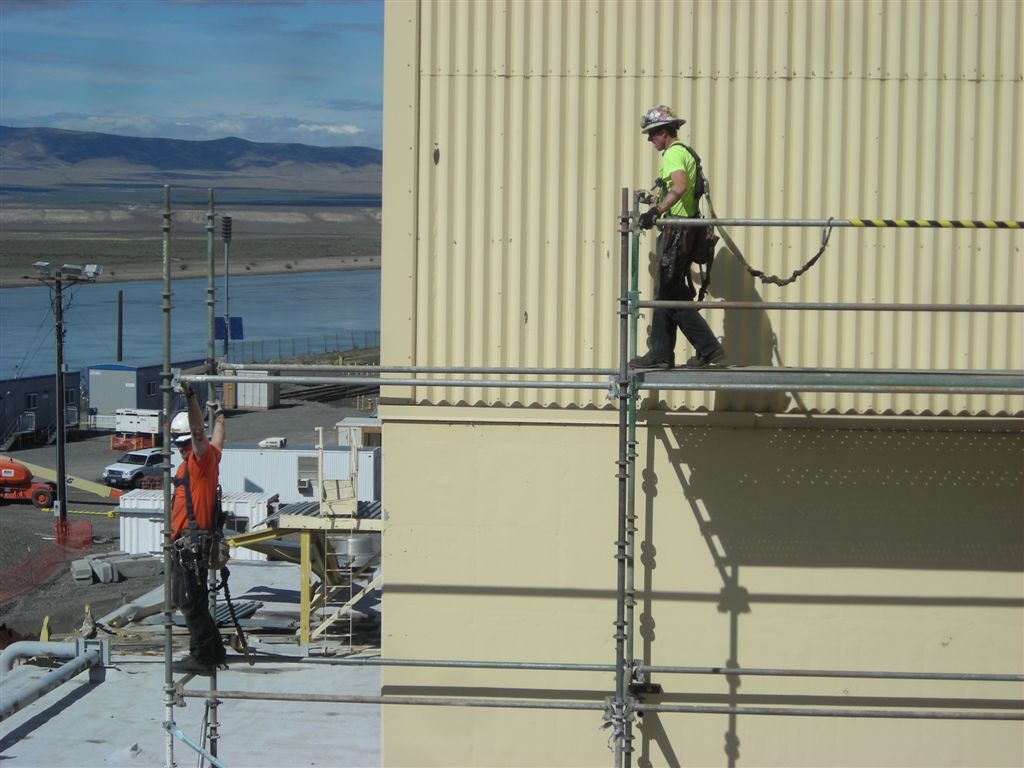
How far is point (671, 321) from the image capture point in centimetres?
856

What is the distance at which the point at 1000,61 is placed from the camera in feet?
29.2

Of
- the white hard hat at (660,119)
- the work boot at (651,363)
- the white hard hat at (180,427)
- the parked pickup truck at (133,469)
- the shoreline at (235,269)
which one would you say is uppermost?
the shoreline at (235,269)

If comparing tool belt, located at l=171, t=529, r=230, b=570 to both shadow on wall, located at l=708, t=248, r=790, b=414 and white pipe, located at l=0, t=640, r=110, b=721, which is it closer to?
shadow on wall, located at l=708, t=248, r=790, b=414

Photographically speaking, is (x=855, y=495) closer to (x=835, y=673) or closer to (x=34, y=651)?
(x=835, y=673)

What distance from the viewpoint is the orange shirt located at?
336 inches

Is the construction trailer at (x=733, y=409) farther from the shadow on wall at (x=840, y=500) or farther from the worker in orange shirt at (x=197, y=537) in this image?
the worker in orange shirt at (x=197, y=537)

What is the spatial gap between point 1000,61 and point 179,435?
6439 mm

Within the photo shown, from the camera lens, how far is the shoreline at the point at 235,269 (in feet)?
451

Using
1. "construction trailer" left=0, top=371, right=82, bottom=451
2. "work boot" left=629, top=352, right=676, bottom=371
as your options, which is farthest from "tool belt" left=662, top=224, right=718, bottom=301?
"construction trailer" left=0, top=371, right=82, bottom=451

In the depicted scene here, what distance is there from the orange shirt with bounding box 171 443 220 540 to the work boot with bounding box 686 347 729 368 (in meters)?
3.31

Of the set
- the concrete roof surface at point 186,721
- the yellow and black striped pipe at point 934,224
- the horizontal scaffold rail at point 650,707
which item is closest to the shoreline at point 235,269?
the concrete roof surface at point 186,721

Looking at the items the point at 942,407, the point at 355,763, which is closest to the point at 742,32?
the point at 942,407

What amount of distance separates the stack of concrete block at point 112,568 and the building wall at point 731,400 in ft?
80.0

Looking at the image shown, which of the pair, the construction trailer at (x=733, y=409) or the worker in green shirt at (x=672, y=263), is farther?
the construction trailer at (x=733, y=409)
